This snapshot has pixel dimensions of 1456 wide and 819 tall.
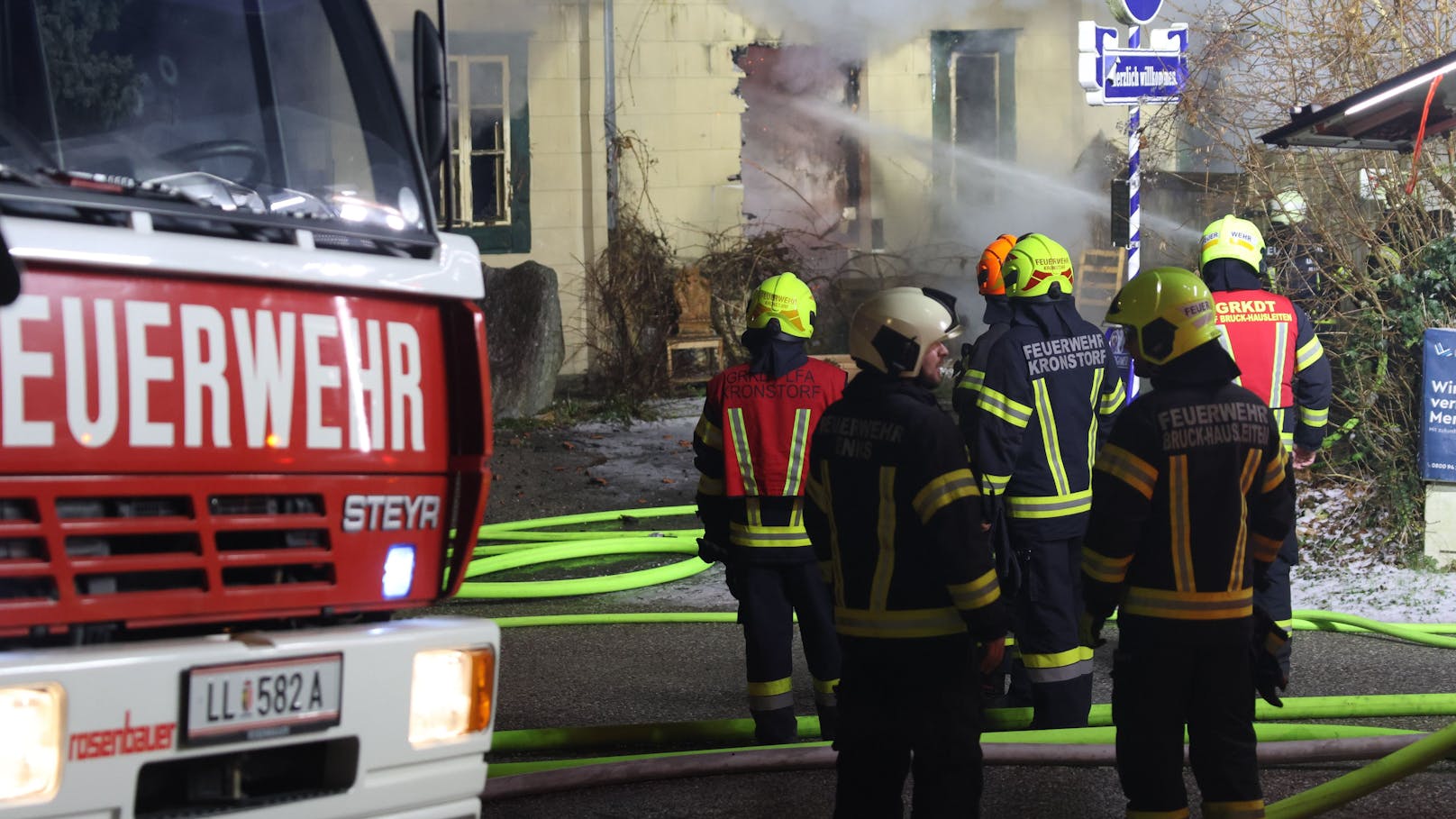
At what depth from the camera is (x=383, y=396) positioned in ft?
10.6

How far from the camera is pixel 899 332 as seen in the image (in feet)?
12.9

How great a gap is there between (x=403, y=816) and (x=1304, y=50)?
26.8 ft

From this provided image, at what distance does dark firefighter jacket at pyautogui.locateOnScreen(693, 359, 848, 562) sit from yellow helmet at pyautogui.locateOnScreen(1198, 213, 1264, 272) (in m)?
1.99

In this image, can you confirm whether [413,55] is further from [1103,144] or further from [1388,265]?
[1103,144]

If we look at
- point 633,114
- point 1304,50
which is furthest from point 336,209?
point 633,114

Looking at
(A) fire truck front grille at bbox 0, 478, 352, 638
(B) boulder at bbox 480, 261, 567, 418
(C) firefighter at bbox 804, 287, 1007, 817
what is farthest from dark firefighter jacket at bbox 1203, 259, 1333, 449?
(B) boulder at bbox 480, 261, 567, 418

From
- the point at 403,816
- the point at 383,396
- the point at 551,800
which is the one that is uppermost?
the point at 383,396

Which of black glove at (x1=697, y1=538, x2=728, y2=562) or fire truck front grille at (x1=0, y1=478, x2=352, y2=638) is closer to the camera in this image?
fire truck front grille at (x1=0, y1=478, x2=352, y2=638)

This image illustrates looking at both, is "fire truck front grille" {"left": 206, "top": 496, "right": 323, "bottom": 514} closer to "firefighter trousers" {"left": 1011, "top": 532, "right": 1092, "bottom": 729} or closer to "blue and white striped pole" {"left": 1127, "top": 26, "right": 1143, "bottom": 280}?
"firefighter trousers" {"left": 1011, "top": 532, "right": 1092, "bottom": 729}

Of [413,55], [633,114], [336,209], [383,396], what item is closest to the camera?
[383,396]

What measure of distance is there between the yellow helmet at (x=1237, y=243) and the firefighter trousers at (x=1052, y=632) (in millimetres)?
1576

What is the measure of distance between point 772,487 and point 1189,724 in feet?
5.96

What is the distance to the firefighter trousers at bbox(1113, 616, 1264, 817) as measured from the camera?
12.6 ft

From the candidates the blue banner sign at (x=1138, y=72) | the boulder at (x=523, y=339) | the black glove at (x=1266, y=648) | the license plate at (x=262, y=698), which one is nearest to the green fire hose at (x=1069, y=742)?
the black glove at (x=1266, y=648)
